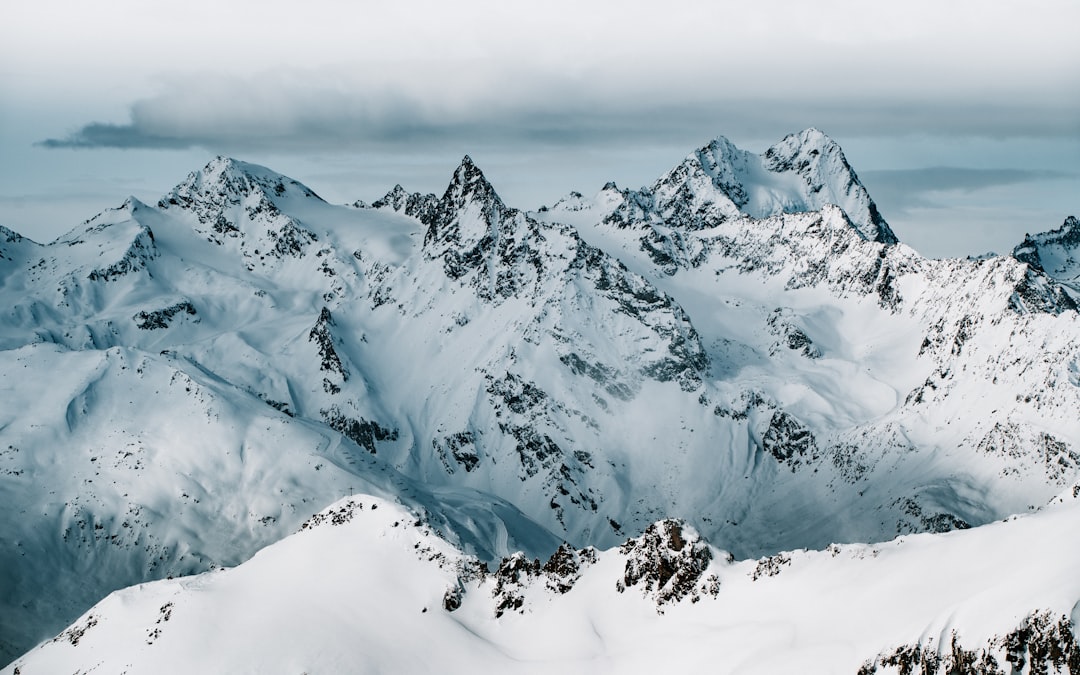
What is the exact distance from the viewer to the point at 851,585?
211 ft

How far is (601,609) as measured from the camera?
79.2m

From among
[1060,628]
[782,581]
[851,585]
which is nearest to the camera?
[1060,628]

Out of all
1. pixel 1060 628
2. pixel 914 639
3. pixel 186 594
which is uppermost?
pixel 1060 628

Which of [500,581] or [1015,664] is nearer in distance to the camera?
[1015,664]

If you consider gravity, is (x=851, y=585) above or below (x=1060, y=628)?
below

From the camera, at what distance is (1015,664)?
47531 mm

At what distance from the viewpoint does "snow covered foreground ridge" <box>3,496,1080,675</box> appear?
171ft

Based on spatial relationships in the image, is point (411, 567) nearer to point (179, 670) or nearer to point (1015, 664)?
point (179, 670)

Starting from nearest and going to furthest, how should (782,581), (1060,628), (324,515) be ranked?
1. (1060,628)
2. (782,581)
3. (324,515)

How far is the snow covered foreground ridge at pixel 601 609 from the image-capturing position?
5212cm

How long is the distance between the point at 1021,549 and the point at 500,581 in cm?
4480

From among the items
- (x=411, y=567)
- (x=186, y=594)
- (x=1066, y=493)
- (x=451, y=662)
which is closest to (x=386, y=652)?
(x=451, y=662)

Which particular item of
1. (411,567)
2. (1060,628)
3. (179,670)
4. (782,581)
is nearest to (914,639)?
(1060,628)

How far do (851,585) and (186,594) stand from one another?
59200 mm
